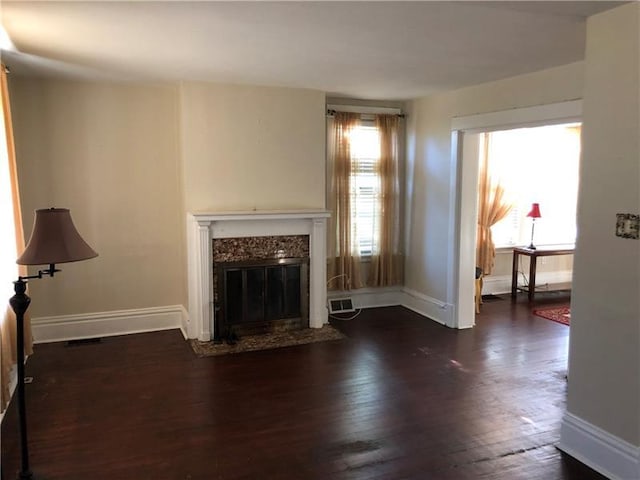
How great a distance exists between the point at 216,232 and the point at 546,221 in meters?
4.87

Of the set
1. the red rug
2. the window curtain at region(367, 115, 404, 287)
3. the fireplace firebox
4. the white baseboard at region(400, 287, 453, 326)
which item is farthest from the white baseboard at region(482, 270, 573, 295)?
the fireplace firebox

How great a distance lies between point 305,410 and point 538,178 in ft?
17.0

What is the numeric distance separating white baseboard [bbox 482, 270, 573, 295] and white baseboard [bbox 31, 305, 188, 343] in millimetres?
4087

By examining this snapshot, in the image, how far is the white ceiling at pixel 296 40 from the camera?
2625 millimetres

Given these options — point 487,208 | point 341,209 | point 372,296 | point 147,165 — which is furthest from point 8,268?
point 487,208

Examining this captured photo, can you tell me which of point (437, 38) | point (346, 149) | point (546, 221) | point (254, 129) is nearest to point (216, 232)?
point (254, 129)

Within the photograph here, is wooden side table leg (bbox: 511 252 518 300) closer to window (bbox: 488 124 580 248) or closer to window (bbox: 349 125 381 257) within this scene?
window (bbox: 488 124 580 248)

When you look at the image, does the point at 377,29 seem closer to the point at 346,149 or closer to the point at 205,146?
the point at 205,146

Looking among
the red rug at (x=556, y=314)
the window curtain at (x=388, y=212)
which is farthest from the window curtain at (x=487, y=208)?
the window curtain at (x=388, y=212)

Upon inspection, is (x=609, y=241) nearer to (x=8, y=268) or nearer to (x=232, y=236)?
(x=232, y=236)

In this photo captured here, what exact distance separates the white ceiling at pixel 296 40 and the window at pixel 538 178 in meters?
2.36

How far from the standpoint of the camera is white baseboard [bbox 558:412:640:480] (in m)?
2.61

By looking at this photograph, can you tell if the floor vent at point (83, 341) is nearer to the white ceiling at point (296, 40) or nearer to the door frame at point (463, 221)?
the white ceiling at point (296, 40)

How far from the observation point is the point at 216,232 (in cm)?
489
